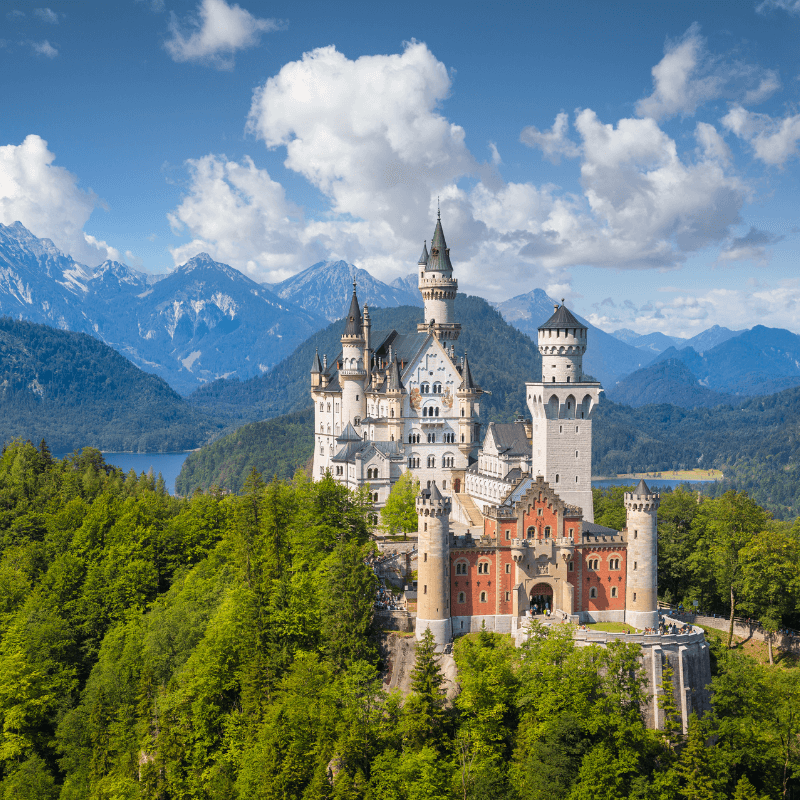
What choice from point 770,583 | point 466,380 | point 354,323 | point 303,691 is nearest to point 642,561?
point 770,583

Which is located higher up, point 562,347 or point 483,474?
point 562,347

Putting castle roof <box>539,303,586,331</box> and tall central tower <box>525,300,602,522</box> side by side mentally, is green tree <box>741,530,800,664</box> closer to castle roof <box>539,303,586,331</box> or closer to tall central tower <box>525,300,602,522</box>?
tall central tower <box>525,300,602,522</box>

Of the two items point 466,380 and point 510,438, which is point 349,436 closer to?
point 466,380

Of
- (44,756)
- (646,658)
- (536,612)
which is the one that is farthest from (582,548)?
(44,756)

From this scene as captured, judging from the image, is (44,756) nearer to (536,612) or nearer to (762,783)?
(536,612)

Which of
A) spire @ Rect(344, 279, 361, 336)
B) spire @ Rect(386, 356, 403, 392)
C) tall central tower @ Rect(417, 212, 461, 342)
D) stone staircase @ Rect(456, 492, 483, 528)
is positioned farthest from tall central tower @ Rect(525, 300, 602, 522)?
spire @ Rect(344, 279, 361, 336)

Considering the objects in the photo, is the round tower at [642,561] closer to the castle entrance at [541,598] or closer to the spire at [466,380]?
the castle entrance at [541,598]

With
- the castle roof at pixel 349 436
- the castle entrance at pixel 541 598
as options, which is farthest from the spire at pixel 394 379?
the castle entrance at pixel 541 598
